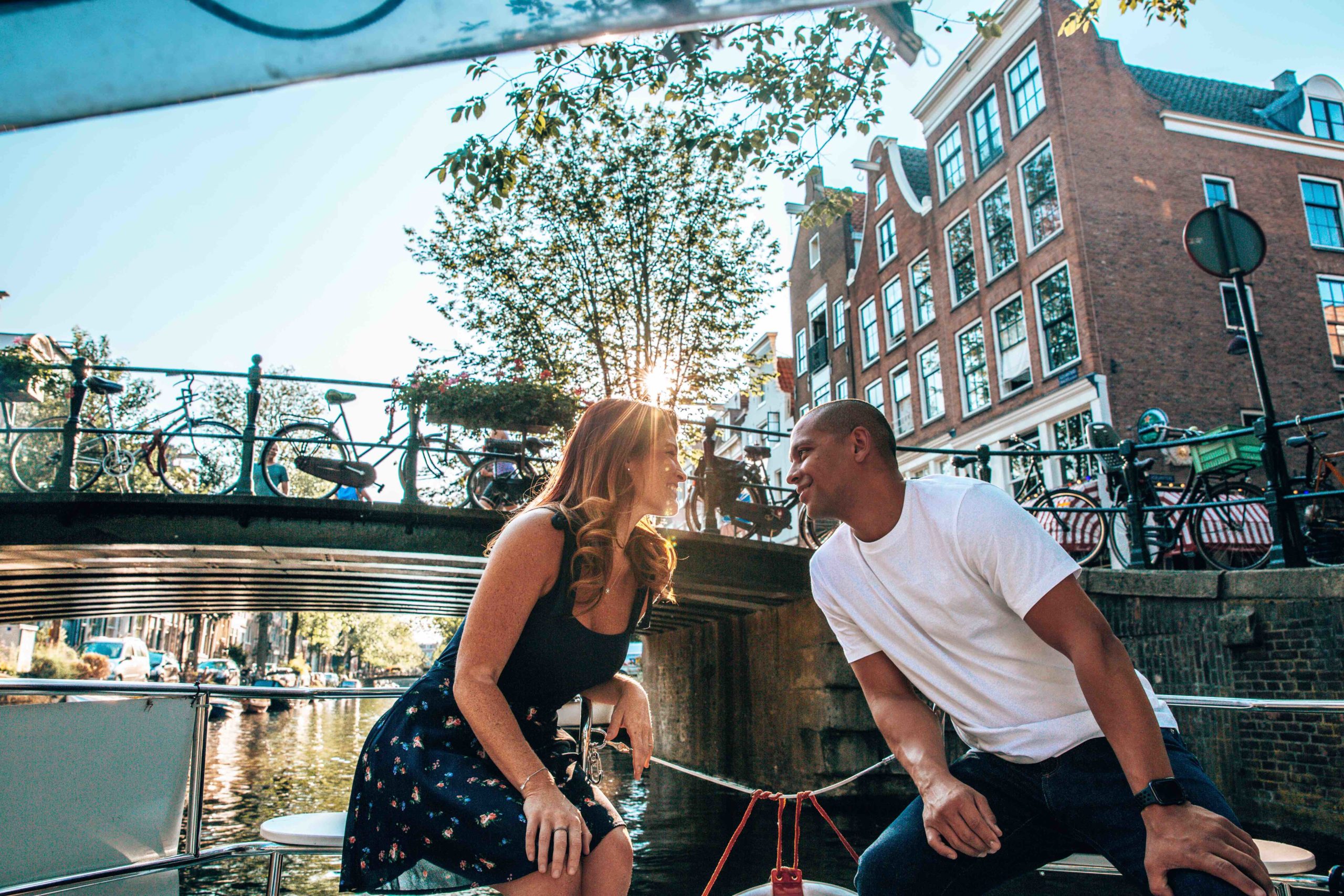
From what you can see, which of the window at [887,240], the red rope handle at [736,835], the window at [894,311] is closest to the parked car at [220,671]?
the window at [894,311]

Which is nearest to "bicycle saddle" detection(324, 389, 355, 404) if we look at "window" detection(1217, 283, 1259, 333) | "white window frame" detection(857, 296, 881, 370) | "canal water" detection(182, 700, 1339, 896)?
A: "canal water" detection(182, 700, 1339, 896)

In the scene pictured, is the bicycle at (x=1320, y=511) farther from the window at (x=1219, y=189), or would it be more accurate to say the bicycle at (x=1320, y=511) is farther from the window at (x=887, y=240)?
the window at (x=887, y=240)

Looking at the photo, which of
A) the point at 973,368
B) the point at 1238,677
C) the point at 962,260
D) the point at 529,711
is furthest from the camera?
the point at 962,260

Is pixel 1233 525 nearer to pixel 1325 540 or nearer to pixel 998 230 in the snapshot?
pixel 1325 540

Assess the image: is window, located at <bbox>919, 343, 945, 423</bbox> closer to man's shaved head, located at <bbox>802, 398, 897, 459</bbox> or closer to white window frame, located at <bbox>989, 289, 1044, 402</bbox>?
white window frame, located at <bbox>989, 289, 1044, 402</bbox>

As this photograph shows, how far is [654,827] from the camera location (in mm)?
8539

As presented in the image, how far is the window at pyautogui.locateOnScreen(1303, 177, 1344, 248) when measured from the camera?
1752 centimetres

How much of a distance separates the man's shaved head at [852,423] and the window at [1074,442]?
532 inches

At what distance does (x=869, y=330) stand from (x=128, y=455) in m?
19.2

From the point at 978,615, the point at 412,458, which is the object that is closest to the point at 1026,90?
the point at 412,458

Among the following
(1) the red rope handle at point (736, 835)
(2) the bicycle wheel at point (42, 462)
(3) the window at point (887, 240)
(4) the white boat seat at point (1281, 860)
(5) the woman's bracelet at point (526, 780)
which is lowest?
(4) the white boat seat at point (1281, 860)

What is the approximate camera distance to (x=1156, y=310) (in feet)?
52.5

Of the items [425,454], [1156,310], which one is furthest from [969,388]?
[425,454]

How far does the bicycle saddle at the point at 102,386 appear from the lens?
880 centimetres
